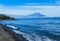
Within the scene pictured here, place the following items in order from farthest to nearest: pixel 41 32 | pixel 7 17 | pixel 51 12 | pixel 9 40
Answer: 1. pixel 41 32
2. pixel 7 17
3. pixel 51 12
4. pixel 9 40

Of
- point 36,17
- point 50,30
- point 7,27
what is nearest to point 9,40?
point 36,17

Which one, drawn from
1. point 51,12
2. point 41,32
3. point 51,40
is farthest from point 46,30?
point 51,12

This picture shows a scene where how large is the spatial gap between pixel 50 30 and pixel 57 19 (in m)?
3.38

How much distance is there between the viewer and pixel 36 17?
1127 cm

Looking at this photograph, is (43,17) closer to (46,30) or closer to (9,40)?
(9,40)

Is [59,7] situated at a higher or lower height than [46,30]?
higher

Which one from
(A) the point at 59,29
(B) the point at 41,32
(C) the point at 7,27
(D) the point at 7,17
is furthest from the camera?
(C) the point at 7,27

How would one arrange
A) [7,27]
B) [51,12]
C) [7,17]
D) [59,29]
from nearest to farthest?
[51,12] < [7,17] < [59,29] < [7,27]

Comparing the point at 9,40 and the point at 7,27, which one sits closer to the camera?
the point at 9,40

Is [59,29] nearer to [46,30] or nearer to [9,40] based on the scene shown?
[46,30]

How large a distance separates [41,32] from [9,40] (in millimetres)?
4372

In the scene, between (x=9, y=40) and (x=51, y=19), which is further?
(x=51, y=19)

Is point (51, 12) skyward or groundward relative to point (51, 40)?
skyward

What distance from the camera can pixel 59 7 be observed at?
11.5m
